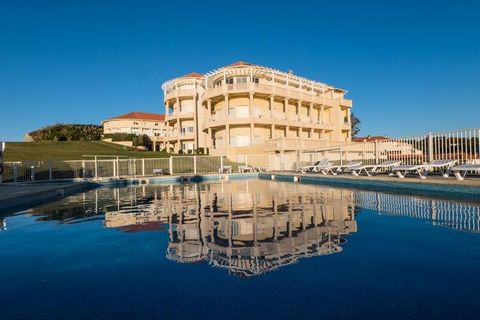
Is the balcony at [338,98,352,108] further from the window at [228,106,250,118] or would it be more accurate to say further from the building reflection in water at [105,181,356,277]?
the building reflection in water at [105,181,356,277]

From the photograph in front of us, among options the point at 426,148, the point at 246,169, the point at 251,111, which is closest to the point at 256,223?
the point at 426,148

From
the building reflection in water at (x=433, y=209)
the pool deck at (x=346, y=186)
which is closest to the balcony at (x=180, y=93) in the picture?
the pool deck at (x=346, y=186)

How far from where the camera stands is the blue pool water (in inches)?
99.5

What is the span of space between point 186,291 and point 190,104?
4391 cm

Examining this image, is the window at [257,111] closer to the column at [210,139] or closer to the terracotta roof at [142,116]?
the column at [210,139]

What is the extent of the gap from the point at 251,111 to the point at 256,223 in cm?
3037

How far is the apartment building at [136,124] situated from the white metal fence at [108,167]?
4170 cm

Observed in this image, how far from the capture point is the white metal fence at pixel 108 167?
18469 millimetres

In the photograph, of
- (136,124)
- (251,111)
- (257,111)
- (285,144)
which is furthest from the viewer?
(136,124)

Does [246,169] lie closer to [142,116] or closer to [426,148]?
[426,148]

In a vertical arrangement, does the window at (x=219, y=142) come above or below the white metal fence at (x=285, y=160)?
above

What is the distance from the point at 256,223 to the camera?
5781mm

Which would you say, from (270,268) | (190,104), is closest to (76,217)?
(270,268)

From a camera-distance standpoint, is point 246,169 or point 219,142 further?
point 219,142
